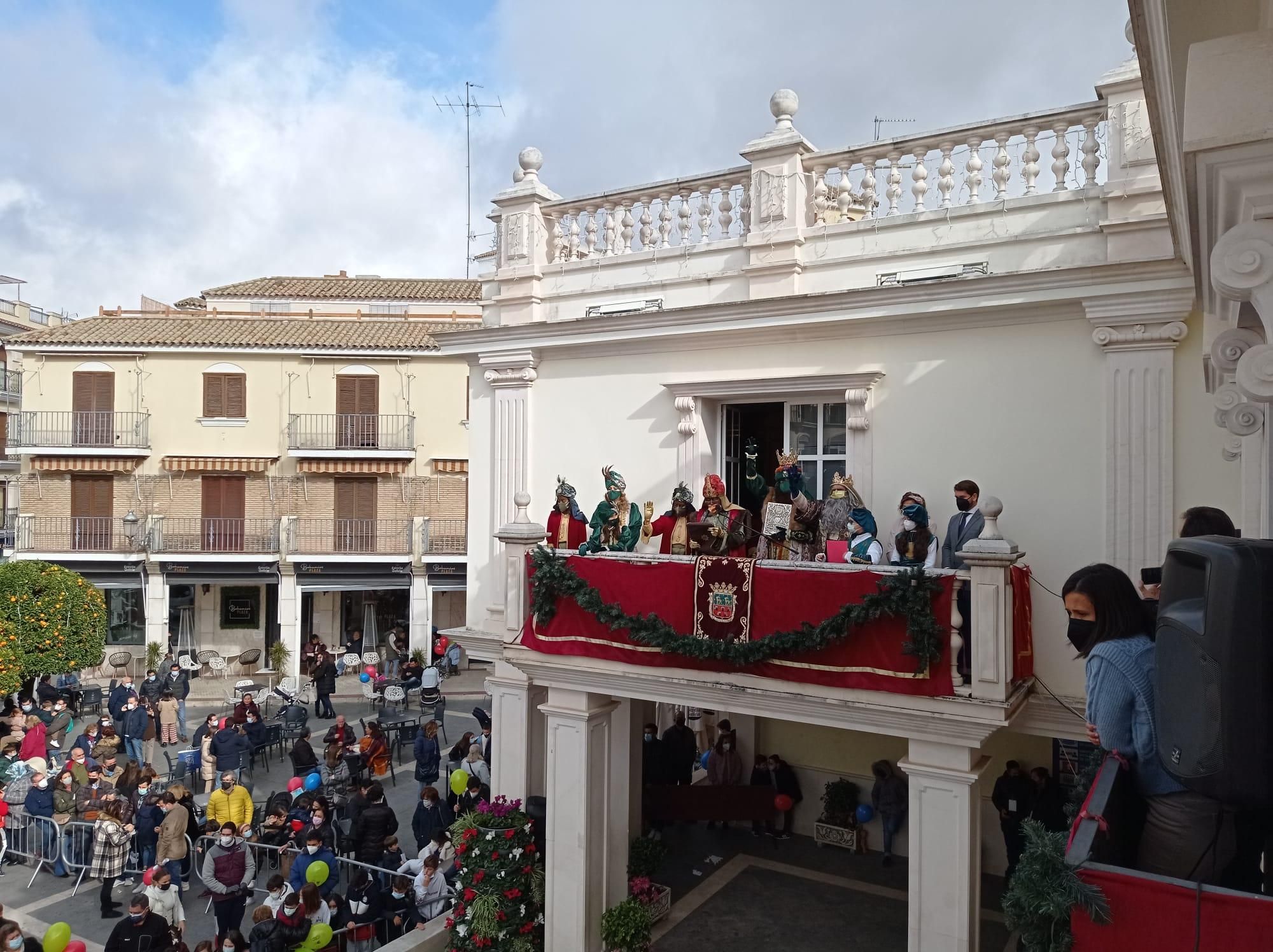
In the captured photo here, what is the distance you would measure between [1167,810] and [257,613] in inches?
1144

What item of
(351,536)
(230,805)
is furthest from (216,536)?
(230,805)

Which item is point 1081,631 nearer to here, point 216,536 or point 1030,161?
point 1030,161

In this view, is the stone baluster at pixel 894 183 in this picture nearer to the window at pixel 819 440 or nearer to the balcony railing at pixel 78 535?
the window at pixel 819 440

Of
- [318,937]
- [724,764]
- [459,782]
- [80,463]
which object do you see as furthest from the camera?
[80,463]

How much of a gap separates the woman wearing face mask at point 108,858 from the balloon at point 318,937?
4.61 meters

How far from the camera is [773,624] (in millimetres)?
8016

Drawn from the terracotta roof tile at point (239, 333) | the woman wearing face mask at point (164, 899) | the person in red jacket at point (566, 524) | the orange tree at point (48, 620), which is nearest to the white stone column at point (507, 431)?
the person in red jacket at point (566, 524)

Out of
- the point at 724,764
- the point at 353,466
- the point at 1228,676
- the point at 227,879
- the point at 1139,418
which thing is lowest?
the point at 227,879

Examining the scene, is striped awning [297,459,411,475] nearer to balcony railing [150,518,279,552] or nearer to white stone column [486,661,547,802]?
balcony railing [150,518,279,552]

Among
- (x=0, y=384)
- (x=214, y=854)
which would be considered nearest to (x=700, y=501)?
(x=214, y=854)

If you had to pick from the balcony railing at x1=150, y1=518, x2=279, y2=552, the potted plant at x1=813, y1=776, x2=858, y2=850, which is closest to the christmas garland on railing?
the potted plant at x1=813, y1=776, x2=858, y2=850

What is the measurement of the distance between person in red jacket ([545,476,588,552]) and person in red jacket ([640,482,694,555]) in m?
0.98

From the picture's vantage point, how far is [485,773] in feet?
43.6

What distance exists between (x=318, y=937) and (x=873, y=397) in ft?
25.4
